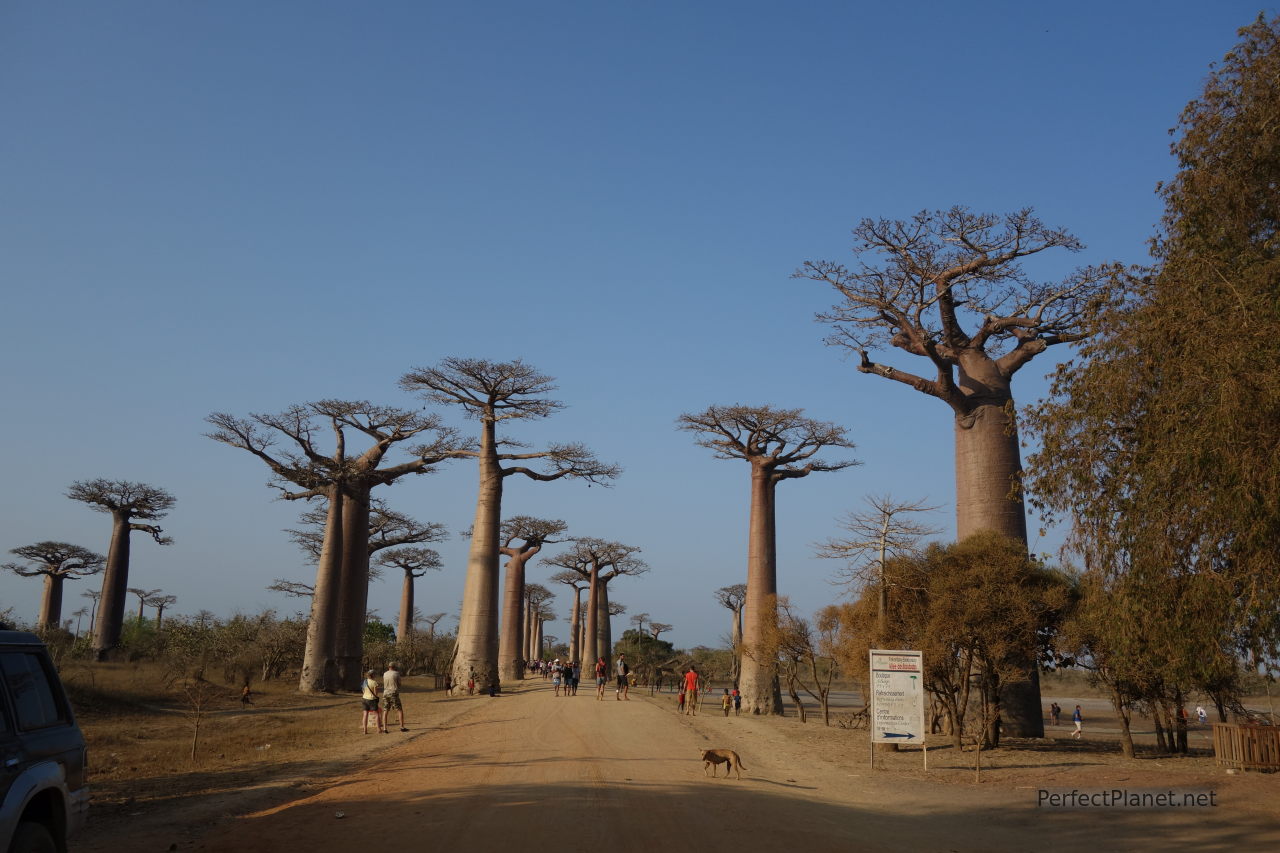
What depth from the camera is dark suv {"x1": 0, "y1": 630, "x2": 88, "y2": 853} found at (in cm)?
443

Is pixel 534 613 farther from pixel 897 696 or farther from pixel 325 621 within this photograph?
pixel 897 696

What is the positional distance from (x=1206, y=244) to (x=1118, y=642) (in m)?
4.79

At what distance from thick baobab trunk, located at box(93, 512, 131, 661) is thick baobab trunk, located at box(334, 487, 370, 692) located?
1045 centimetres

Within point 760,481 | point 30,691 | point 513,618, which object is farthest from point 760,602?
point 30,691

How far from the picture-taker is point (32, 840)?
179 inches

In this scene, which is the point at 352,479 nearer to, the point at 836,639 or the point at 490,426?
the point at 490,426

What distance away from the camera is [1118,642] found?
10695 mm

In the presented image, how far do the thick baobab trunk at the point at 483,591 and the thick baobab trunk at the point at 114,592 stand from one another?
1372 centimetres

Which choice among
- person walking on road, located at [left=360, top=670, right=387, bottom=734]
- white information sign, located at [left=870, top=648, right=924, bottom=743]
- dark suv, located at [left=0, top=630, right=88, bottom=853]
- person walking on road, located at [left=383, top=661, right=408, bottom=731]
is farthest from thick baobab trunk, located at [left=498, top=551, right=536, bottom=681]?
dark suv, located at [left=0, top=630, right=88, bottom=853]

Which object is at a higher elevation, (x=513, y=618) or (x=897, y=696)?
(x=513, y=618)

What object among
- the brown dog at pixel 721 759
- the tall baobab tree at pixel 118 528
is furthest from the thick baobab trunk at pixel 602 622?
Answer: the brown dog at pixel 721 759

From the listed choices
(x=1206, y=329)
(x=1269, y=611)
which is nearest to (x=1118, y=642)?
(x=1269, y=611)

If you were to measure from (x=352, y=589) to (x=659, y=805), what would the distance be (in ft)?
64.2

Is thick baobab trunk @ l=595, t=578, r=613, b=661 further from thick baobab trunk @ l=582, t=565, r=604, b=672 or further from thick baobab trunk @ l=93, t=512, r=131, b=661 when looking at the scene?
thick baobab trunk @ l=93, t=512, r=131, b=661
